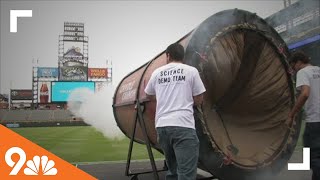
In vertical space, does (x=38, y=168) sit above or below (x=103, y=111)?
below

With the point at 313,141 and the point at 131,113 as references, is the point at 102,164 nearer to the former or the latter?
the point at 131,113

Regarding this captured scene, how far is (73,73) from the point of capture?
5362 cm

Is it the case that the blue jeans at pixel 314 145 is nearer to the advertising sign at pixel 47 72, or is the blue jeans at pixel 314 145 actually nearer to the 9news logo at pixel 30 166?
the 9news logo at pixel 30 166

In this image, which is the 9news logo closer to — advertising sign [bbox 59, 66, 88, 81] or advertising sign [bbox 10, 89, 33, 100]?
advertising sign [bbox 59, 66, 88, 81]

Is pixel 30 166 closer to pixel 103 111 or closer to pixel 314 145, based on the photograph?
pixel 314 145

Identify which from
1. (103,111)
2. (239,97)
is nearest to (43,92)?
(103,111)

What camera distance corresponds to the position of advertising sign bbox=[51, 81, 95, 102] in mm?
45584

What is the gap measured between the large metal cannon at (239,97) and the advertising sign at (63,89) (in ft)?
134

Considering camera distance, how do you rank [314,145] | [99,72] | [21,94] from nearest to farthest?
[314,145]
[99,72]
[21,94]

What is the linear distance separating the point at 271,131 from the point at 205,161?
1.77 m

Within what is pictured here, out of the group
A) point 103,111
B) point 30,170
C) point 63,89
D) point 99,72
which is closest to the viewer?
point 30,170

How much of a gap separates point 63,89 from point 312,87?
1730 inches

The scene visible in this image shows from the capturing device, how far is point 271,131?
19.1ft

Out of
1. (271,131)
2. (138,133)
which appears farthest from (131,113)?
(271,131)
